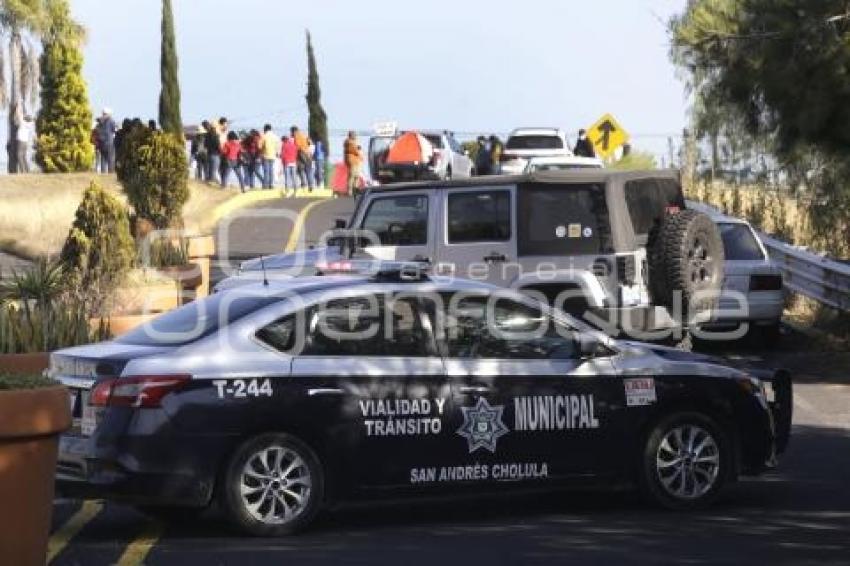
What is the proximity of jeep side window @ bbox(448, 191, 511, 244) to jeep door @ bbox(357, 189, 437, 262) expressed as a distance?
0.21 m

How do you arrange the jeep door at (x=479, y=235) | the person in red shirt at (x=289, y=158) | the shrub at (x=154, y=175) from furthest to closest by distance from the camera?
the person in red shirt at (x=289, y=158)
the shrub at (x=154, y=175)
the jeep door at (x=479, y=235)

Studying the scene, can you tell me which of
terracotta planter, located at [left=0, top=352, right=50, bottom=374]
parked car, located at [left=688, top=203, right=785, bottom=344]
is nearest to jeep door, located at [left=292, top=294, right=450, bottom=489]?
terracotta planter, located at [left=0, top=352, right=50, bottom=374]

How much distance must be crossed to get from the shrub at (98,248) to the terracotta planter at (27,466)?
10424 millimetres

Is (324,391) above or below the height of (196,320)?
below

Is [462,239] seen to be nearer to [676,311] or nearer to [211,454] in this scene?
[676,311]

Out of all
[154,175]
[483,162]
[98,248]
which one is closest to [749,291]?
[98,248]

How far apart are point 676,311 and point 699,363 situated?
4845 millimetres

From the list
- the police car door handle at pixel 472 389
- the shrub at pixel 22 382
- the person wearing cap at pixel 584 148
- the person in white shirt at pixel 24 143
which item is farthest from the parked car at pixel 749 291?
the person in white shirt at pixel 24 143

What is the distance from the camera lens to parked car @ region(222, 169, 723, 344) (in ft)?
50.7

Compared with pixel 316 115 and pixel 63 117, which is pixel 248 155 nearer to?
pixel 63 117

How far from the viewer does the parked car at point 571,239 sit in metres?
15.5

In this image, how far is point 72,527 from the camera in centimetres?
1010

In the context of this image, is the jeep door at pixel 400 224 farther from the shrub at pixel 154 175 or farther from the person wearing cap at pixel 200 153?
the person wearing cap at pixel 200 153

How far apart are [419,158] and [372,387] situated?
109 feet
